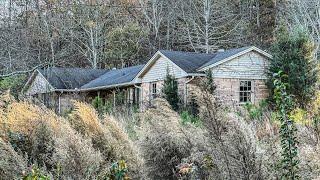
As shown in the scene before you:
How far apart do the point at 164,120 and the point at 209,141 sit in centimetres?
165

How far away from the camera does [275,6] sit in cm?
4481

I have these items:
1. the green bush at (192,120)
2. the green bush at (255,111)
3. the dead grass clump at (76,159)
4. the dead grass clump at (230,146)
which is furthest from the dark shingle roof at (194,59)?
the dead grass clump at (230,146)

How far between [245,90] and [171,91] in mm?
3948

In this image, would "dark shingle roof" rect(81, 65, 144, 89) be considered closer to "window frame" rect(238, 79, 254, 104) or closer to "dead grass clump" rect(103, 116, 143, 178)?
"window frame" rect(238, 79, 254, 104)

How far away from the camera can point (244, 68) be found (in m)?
26.2

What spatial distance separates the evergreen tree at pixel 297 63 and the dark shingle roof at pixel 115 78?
357 inches

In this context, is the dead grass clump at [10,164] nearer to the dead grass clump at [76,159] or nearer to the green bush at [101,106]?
the dead grass clump at [76,159]

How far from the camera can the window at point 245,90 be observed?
85.9 feet

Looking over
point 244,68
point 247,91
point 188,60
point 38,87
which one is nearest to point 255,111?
point 247,91

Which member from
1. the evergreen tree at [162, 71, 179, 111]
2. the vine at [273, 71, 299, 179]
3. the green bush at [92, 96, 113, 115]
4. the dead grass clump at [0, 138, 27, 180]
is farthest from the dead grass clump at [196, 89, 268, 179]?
the evergreen tree at [162, 71, 179, 111]

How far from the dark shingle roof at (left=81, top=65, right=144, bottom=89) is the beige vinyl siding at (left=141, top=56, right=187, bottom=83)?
122 cm

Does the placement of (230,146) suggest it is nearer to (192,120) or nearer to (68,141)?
(68,141)

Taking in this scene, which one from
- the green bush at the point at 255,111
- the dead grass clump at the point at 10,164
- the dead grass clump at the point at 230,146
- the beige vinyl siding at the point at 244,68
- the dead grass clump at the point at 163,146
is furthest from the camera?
the beige vinyl siding at the point at 244,68

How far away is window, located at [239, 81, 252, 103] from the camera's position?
26.2 meters
